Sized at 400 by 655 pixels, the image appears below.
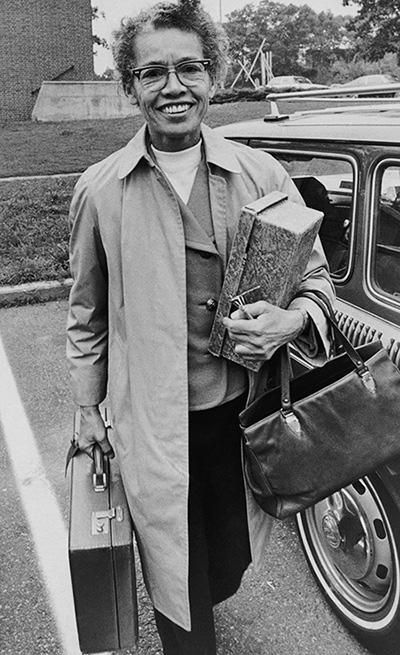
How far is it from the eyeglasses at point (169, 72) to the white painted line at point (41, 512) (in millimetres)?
2028

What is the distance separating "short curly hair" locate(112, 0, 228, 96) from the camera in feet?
5.42

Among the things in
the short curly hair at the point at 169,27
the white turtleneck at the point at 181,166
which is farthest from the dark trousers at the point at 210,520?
the short curly hair at the point at 169,27

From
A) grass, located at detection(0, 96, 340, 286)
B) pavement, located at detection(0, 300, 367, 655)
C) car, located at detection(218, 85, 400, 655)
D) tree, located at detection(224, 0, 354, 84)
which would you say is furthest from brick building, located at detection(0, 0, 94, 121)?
tree, located at detection(224, 0, 354, 84)

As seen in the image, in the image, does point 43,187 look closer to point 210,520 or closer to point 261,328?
point 210,520

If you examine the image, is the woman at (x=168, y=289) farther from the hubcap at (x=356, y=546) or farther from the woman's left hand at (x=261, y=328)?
the hubcap at (x=356, y=546)

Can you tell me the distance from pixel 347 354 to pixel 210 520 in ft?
2.37

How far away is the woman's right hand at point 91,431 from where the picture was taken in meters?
1.99

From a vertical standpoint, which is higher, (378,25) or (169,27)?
(378,25)

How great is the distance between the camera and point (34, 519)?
3.18 m

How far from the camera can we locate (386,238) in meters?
2.30

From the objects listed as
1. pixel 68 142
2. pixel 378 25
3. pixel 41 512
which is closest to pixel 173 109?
pixel 41 512

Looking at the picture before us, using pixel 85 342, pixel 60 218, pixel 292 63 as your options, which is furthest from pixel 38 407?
pixel 292 63

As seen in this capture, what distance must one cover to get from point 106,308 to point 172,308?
0.29 metres

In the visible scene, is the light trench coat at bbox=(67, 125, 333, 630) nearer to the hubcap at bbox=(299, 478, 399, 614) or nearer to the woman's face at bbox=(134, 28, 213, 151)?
the woman's face at bbox=(134, 28, 213, 151)
